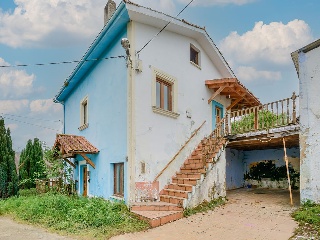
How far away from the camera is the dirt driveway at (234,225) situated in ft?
23.9

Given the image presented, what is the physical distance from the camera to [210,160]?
36.6 ft

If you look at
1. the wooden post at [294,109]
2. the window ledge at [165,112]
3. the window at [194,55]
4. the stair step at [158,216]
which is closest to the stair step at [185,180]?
the stair step at [158,216]

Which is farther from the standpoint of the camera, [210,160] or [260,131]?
[260,131]

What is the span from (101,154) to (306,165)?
25.0ft

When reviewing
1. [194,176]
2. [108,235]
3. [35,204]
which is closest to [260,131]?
[194,176]

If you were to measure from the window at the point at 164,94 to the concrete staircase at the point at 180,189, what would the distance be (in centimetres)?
232

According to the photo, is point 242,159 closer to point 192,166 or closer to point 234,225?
point 192,166

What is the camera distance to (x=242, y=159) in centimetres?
1759

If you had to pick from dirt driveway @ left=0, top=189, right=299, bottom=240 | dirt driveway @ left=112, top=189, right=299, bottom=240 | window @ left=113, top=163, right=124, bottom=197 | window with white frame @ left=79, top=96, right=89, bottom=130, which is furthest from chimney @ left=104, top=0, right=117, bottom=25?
dirt driveway @ left=112, top=189, right=299, bottom=240

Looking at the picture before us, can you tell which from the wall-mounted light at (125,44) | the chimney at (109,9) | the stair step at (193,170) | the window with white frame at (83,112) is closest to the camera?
the wall-mounted light at (125,44)

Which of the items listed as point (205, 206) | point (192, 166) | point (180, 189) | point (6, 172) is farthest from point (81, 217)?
point (6, 172)

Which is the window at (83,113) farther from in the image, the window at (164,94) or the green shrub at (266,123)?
the green shrub at (266,123)

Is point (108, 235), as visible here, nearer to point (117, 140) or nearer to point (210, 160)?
point (117, 140)

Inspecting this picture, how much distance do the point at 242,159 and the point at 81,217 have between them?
37.9 feet
